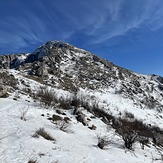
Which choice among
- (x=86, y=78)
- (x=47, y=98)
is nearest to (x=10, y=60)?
(x=86, y=78)

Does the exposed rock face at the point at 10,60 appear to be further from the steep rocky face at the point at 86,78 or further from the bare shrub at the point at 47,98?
the bare shrub at the point at 47,98

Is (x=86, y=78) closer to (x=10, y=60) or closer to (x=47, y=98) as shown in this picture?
(x=47, y=98)

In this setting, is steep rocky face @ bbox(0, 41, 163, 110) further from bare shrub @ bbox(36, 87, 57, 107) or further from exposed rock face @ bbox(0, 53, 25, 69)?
exposed rock face @ bbox(0, 53, 25, 69)

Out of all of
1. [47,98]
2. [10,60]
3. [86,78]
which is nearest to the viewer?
[47,98]

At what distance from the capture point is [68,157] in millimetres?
5668

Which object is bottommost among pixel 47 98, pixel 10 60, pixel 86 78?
pixel 47 98

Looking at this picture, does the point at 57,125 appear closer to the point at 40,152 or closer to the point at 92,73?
the point at 40,152

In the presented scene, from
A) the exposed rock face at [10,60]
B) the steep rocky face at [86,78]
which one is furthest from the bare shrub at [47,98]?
the exposed rock face at [10,60]

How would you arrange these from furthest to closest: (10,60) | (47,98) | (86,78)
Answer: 1. (10,60)
2. (86,78)
3. (47,98)

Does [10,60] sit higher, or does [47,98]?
[10,60]

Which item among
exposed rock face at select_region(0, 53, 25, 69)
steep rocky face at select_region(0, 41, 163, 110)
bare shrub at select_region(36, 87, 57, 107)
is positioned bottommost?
bare shrub at select_region(36, 87, 57, 107)

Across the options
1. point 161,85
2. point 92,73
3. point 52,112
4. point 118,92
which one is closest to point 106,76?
point 92,73

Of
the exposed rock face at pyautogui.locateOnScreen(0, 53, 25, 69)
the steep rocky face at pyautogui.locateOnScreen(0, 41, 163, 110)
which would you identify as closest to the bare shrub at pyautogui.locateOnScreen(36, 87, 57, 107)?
the steep rocky face at pyautogui.locateOnScreen(0, 41, 163, 110)

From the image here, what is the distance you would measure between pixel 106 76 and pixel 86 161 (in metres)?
53.3
